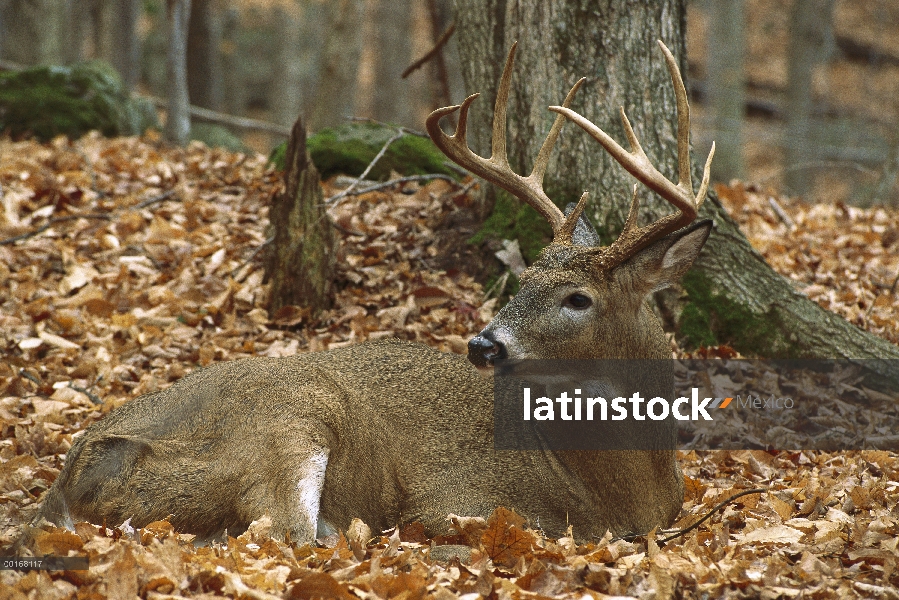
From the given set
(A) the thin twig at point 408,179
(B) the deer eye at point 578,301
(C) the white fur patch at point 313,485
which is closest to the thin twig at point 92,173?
(A) the thin twig at point 408,179

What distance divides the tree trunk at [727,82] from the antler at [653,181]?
1349cm

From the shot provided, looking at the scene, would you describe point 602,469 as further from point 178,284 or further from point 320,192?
point 178,284

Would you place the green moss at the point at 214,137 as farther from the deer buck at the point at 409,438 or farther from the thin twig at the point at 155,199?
the deer buck at the point at 409,438

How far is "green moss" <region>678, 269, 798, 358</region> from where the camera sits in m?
6.83

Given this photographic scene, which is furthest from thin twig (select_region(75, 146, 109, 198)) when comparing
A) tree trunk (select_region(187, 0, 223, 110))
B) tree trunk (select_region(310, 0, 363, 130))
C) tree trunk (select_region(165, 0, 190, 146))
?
tree trunk (select_region(187, 0, 223, 110))

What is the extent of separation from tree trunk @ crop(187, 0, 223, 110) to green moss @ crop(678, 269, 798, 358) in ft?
43.4

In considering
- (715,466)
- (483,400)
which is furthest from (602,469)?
(715,466)

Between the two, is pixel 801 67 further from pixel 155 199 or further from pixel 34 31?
pixel 155 199

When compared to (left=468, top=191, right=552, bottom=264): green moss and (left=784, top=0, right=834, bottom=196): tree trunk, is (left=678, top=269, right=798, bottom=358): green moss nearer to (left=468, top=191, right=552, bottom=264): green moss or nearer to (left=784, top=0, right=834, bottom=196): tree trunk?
(left=468, top=191, right=552, bottom=264): green moss

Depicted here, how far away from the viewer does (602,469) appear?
16.5ft

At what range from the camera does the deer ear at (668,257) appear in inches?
184

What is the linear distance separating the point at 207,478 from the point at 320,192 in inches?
133

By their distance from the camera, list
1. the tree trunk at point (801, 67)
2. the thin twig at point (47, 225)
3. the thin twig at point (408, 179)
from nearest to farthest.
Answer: the thin twig at point (408, 179) < the thin twig at point (47, 225) < the tree trunk at point (801, 67)

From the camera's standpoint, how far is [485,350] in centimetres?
477
